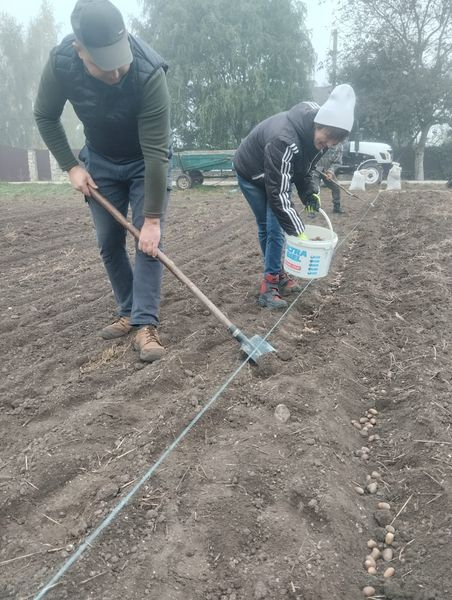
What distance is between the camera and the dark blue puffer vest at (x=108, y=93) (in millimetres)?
3006

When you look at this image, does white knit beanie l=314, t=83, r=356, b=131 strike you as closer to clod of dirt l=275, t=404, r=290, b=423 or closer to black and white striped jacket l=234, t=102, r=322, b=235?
black and white striped jacket l=234, t=102, r=322, b=235

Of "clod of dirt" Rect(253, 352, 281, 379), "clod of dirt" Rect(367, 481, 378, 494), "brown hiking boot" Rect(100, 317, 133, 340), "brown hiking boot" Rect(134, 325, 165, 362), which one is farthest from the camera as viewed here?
"brown hiking boot" Rect(100, 317, 133, 340)

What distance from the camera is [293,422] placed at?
2.78m

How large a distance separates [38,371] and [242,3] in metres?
25.6

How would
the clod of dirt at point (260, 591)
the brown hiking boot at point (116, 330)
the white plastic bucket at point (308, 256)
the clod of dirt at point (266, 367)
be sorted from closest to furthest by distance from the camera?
the clod of dirt at point (260, 591)
the clod of dirt at point (266, 367)
the brown hiking boot at point (116, 330)
the white plastic bucket at point (308, 256)

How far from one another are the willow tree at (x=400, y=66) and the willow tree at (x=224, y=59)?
9.67 ft

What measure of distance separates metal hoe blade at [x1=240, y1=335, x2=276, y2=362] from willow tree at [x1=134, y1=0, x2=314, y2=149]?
893 inches

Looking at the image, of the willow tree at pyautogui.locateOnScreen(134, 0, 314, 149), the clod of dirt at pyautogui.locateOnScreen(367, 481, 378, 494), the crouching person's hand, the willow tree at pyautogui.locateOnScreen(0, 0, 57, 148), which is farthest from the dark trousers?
the willow tree at pyautogui.locateOnScreen(0, 0, 57, 148)

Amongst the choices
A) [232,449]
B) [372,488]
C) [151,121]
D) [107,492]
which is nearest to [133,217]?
[151,121]

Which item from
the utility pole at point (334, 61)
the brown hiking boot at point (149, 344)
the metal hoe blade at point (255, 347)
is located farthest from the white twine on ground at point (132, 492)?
the utility pole at point (334, 61)

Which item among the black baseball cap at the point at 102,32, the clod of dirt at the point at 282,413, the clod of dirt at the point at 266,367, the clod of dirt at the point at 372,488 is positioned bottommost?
the clod of dirt at the point at 372,488

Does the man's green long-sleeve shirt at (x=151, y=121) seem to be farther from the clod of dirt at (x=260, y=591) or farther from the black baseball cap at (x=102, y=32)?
the clod of dirt at (x=260, y=591)

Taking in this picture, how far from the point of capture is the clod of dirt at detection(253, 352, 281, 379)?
10.7 ft

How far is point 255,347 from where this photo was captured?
3379mm
